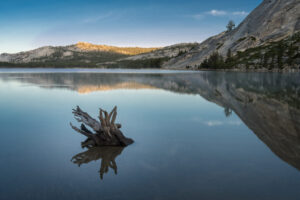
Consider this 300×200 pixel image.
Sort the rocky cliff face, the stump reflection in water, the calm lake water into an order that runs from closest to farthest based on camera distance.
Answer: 1. the calm lake water
2. the stump reflection in water
3. the rocky cliff face

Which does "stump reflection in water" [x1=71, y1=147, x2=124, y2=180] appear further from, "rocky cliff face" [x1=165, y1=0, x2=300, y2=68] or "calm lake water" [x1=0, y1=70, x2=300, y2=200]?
"rocky cliff face" [x1=165, y1=0, x2=300, y2=68]

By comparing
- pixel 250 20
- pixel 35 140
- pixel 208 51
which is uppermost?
pixel 250 20

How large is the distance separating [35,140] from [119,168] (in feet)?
21.2

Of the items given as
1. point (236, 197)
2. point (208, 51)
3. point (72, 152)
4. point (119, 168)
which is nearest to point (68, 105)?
point (72, 152)

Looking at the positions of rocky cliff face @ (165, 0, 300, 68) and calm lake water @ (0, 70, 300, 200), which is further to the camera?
rocky cliff face @ (165, 0, 300, 68)

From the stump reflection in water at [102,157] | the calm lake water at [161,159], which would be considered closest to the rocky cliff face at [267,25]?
the calm lake water at [161,159]

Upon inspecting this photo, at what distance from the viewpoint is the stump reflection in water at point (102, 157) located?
10.0m

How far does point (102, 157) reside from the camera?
11.1 meters

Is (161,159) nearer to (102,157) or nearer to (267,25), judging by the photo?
(102,157)

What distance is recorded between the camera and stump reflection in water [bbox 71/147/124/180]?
10000 mm

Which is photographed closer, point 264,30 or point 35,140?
point 35,140

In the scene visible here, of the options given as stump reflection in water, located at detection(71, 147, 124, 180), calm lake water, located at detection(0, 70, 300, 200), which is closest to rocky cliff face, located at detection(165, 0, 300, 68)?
calm lake water, located at detection(0, 70, 300, 200)

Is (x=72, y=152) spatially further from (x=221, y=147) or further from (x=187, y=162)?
(x=221, y=147)

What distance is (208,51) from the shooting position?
7411 inches
